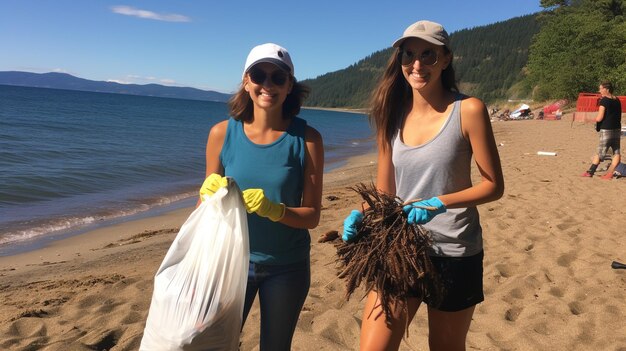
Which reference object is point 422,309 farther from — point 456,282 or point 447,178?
point 447,178

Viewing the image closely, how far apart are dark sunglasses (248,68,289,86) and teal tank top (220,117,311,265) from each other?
0.77 feet

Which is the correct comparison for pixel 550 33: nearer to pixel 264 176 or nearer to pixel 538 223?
pixel 538 223

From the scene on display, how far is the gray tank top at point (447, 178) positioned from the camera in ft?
6.97

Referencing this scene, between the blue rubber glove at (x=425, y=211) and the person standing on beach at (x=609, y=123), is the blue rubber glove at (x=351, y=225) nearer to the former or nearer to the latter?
the blue rubber glove at (x=425, y=211)

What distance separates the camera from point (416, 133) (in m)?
2.26

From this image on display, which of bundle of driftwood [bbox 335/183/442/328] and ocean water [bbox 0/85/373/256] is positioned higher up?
bundle of driftwood [bbox 335/183/442/328]

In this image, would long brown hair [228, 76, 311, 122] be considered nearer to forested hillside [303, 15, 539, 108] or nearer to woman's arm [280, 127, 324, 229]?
woman's arm [280, 127, 324, 229]

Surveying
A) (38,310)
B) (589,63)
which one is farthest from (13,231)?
(589,63)

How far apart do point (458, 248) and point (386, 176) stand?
19.7 inches

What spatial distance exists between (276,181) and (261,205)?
20 centimetres

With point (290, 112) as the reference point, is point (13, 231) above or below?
below

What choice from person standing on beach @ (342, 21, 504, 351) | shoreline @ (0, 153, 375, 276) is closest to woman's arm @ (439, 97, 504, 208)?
person standing on beach @ (342, 21, 504, 351)

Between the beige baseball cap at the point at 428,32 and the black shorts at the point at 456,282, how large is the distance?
96 centimetres

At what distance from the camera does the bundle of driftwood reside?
83.3 inches
